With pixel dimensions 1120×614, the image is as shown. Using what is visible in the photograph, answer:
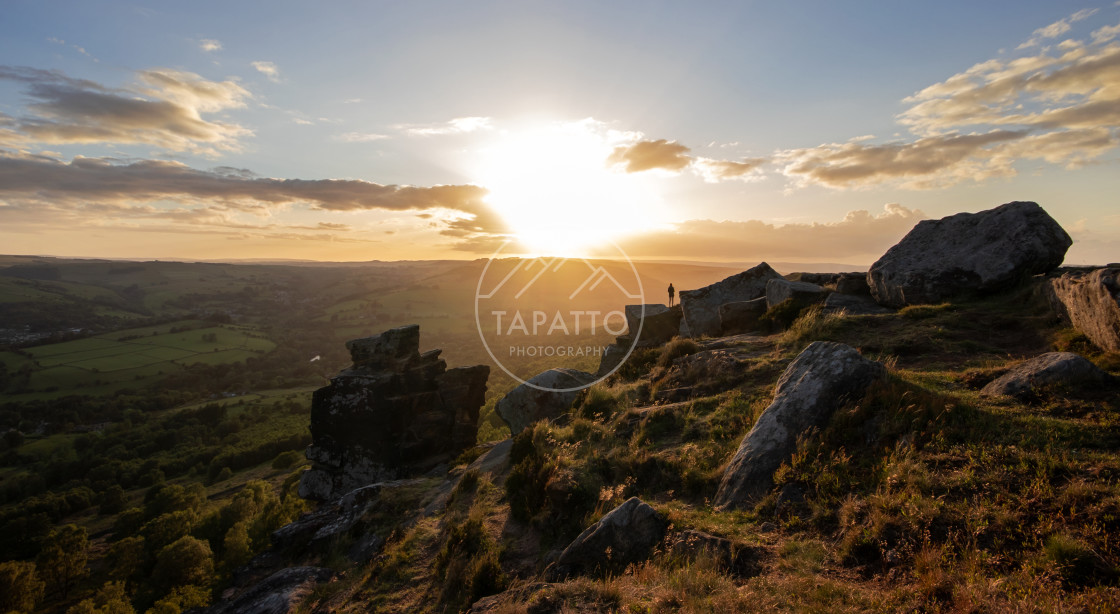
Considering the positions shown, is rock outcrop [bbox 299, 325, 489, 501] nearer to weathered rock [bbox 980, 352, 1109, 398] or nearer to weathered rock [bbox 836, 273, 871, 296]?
weathered rock [bbox 836, 273, 871, 296]

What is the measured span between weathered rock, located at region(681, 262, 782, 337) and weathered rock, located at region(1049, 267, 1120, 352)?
42.2 feet

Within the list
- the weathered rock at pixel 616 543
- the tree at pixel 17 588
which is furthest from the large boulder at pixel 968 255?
the tree at pixel 17 588

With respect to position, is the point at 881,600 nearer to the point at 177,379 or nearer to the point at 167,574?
the point at 167,574

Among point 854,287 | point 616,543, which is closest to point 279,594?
point 616,543

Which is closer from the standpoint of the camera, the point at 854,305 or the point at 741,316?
the point at 854,305

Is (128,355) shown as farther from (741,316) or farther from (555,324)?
(741,316)

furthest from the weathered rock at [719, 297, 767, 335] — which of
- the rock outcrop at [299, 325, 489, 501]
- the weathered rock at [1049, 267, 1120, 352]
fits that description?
the rock outcrop at [299, 325, 489, 501]

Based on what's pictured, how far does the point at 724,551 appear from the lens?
A: 20.3ft

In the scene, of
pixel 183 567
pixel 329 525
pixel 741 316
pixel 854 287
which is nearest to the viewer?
pixel 329 525

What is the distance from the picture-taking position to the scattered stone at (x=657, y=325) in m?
27.3

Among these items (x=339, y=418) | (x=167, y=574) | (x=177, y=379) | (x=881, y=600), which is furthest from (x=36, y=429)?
(x=881, y=600)

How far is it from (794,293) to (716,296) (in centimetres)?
612

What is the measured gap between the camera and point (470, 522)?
10.7m

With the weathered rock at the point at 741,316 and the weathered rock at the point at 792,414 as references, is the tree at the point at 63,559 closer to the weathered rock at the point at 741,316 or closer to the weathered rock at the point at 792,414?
the weathered rock at the point at 741,316
